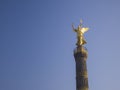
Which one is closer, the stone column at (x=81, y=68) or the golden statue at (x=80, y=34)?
the stone column at (x=81, y=68)

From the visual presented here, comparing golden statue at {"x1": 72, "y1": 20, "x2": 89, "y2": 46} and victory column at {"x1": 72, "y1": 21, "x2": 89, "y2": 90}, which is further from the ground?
golden statue at {"x1": 72, "y1": 20, "x2": 89, "y2": 46}

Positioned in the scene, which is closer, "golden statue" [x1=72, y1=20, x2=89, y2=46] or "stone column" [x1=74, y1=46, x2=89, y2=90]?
"stone column" [x1=74, y1=46, x2=89, y2=90]

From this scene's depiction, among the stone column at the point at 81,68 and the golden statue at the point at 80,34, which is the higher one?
the golden statue at the point at 80,34

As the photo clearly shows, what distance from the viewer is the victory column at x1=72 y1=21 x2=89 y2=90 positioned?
30.2m

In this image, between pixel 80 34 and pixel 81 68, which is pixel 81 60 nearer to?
pixel 81 68

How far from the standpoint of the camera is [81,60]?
31.7 m

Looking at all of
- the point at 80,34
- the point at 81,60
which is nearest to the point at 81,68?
the point at 81,60

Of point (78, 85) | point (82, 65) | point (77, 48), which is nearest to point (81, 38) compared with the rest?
point (77, 48)

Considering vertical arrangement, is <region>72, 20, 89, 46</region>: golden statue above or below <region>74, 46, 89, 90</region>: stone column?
above

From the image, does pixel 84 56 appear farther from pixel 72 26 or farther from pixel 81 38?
pixel 72 26

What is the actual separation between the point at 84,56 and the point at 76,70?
2.35m

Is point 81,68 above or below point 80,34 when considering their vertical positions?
below

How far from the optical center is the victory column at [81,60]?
30.2 m

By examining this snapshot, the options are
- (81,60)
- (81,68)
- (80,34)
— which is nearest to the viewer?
(81,68)
